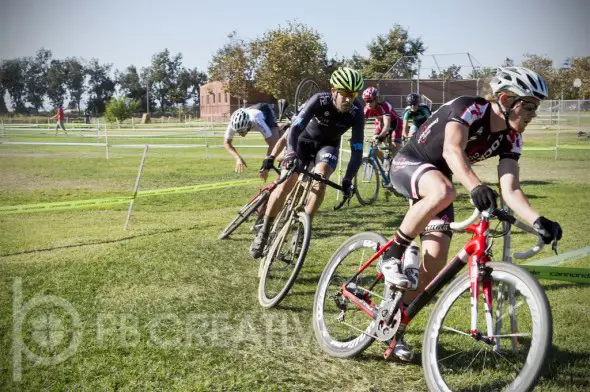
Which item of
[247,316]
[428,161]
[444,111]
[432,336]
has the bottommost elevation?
[247,316]

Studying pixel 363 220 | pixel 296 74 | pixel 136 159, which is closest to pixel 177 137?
pixel 136 159

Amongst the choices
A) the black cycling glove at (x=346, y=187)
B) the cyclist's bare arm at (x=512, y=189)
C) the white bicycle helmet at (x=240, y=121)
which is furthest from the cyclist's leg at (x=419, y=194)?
the white bicycle helmet at (x=240, y=121)

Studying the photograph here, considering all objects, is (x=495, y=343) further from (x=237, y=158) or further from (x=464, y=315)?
(x=237, y=158)

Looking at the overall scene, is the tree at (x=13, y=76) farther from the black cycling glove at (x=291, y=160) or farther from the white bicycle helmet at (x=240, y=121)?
the black cycling glove at (x=291, y=160)

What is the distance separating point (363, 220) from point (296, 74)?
42.7 metres

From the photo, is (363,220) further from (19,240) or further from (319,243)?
(19,240)

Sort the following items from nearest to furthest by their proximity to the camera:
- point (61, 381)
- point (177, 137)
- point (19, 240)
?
point (61, 381), point (19, 240), point (177, 137)

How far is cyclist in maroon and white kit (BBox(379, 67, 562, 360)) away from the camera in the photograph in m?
3.62

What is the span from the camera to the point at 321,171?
6.19 metres

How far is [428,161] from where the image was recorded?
13.6ft

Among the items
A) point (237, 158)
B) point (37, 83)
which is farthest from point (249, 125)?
point (37, 83)

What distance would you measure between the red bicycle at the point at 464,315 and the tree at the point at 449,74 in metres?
42.4

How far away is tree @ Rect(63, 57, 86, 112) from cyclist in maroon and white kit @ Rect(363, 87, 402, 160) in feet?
310

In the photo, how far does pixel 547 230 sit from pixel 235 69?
2296 inches
